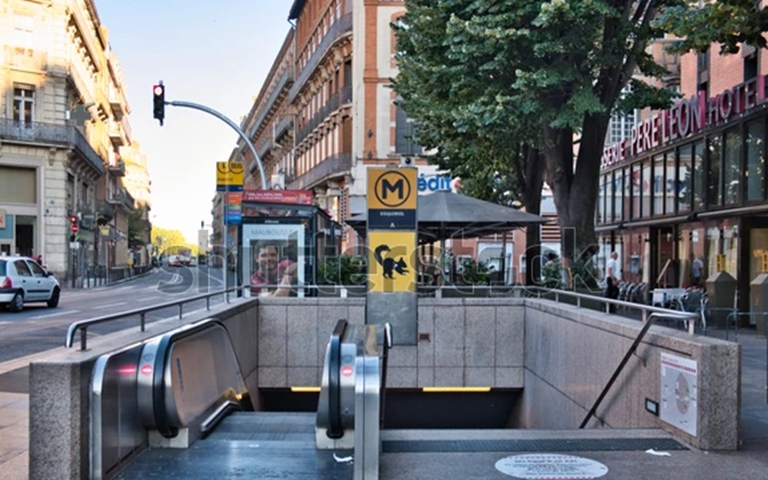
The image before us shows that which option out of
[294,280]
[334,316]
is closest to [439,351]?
[334,316]

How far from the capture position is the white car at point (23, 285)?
21047mm

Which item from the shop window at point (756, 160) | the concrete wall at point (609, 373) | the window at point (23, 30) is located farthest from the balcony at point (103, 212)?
the concrete wall at point (609, 373)

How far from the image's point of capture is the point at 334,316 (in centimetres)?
1352

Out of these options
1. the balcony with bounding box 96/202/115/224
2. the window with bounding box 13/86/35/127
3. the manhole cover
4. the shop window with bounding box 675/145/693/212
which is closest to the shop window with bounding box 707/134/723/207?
the shop window with bounding box 675/145/693/212

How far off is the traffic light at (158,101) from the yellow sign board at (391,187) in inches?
474

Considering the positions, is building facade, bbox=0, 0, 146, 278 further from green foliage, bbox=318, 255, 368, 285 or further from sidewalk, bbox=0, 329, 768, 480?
sidewalk, bbox=0, 329, 768, 480

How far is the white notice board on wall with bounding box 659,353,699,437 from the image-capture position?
5.93 m

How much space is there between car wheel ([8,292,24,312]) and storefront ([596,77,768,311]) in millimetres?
18795

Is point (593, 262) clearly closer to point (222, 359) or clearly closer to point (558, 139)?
point (558, 139)

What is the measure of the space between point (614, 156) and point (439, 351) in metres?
16.7

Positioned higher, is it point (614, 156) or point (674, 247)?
point (614, 156)

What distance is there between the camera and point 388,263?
36.7 feet

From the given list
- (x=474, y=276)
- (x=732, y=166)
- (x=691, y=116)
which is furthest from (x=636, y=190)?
(x=474, y=276)

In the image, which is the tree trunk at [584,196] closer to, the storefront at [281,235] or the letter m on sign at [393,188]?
the storefront at [281,235]
